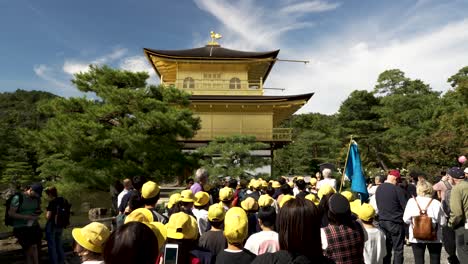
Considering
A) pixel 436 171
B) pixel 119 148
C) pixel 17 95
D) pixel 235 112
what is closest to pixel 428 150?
pixel 436 171

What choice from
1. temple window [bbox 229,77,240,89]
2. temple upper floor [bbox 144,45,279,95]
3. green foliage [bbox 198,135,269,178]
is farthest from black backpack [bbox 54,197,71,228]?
temple window [bbox 229,77,240,89]

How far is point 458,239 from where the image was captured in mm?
4645

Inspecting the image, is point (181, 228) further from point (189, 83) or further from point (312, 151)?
point (312, 151)

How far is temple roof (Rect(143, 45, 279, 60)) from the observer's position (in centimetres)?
2435

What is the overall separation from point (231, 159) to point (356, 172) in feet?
35.1

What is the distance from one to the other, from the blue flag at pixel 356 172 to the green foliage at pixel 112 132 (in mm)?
6993

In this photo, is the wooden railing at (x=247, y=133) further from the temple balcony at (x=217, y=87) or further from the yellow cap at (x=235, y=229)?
the yellow cap at (x=235, y=229)

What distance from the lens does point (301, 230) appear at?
5.77 feet

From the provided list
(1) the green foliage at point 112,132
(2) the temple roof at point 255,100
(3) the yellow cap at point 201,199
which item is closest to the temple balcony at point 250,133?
(2) the temple roof at point 255,100

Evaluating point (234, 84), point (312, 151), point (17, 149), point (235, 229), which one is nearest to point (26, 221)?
point (235, 229)

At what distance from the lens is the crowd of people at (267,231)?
1741 millimetres

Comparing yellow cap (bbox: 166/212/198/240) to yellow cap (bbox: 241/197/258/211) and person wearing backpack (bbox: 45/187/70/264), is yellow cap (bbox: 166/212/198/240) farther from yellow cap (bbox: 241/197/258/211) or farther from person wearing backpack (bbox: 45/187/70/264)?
person wearing backpack (bbox: 45/187/70/264)

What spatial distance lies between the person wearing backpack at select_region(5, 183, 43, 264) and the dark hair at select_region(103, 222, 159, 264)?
4.71 meters

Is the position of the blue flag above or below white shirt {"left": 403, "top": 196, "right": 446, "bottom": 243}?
above
